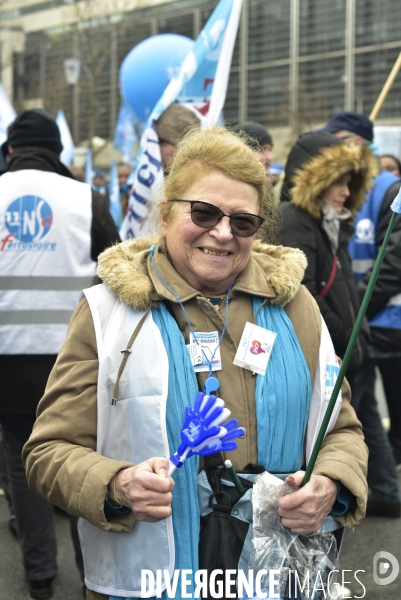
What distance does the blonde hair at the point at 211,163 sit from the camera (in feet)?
7.81

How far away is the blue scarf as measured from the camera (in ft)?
7.25

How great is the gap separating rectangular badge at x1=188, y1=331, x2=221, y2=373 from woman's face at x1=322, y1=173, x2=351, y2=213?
2.19 m

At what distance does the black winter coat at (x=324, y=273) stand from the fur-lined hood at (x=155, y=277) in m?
1.61

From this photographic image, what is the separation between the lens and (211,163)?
7.84ft

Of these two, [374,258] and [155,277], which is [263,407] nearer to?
[155,277]

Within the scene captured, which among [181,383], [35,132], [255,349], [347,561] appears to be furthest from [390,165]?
[181,383]

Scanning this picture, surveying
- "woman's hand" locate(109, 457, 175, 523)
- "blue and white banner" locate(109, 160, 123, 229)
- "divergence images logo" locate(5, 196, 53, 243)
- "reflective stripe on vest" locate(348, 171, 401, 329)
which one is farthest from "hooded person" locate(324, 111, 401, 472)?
"blue and white banner" locate(109, 160, 123, 229)

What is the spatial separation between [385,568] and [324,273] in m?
1.50

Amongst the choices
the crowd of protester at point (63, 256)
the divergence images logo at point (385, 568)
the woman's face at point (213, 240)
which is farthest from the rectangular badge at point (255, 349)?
the divergence images logo at point (385, 568)

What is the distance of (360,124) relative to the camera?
5.45 metres

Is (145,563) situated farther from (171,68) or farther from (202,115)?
(171,68)

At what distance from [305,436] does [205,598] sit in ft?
1.71

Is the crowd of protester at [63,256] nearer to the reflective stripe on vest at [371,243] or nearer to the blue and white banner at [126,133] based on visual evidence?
the reflective stripe on vest at [371,243]

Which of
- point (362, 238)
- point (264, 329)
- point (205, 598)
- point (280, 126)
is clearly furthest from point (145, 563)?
point (280, 126)
